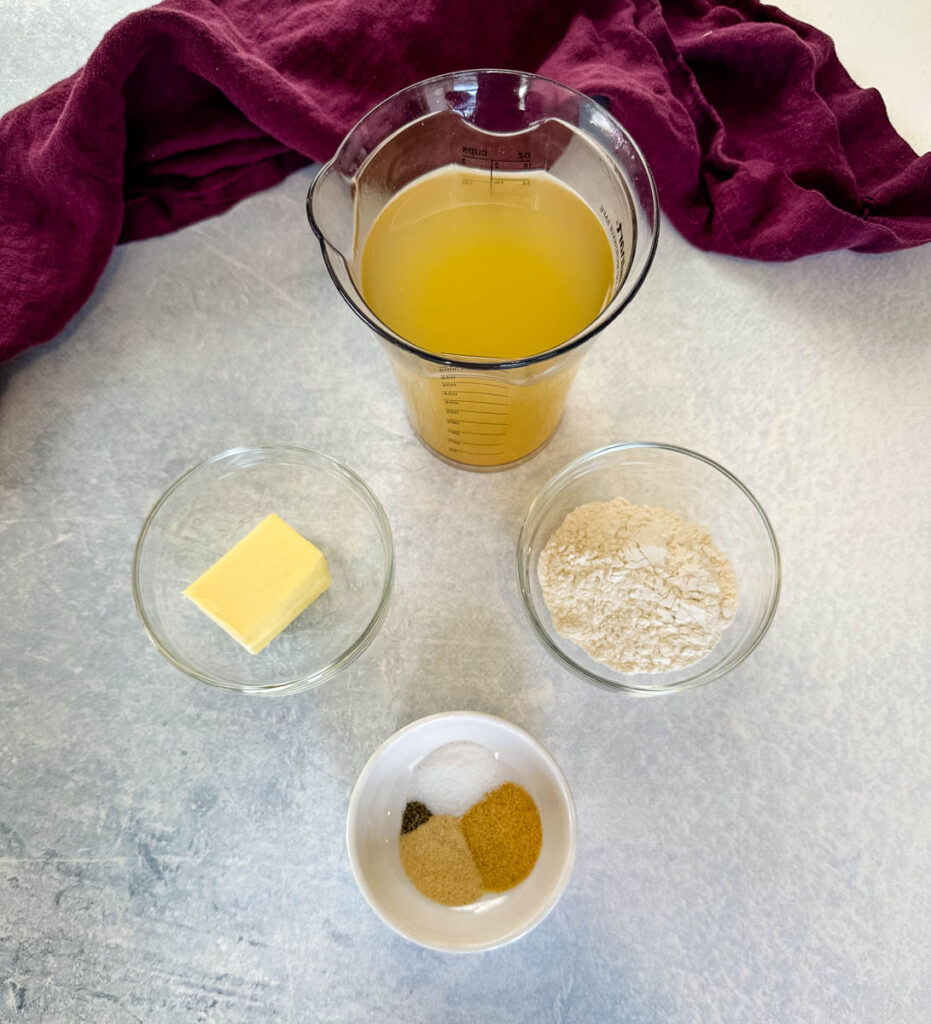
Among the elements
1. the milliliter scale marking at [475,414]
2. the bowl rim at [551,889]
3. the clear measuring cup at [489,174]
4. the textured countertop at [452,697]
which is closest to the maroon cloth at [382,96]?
the textured countertop at [452,697]

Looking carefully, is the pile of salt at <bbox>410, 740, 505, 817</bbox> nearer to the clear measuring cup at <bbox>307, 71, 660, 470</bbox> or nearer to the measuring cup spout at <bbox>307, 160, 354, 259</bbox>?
the clear measuring cup at <bbox>307, 71, 660, 470</bbox>

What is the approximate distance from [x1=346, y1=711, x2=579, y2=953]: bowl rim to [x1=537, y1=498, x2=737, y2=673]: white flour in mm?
143

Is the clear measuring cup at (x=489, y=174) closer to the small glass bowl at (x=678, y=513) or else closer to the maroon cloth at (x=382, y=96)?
the small glass bowl at (x=678, y=513)

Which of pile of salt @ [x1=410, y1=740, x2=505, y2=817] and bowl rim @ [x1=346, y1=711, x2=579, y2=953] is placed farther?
pile of salt @ [x1=410, y1=740, x2=505, y2=817]

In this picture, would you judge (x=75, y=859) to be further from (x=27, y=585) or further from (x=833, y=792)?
(x=833, y=792)

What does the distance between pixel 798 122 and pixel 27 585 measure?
1.19m

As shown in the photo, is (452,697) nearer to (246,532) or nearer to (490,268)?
(246,532)

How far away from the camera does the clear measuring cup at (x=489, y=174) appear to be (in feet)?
2.56

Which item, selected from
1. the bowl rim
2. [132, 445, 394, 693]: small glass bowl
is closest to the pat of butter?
[132, 445, 394, 693]: small glass bowl

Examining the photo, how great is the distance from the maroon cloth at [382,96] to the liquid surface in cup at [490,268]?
0.26 meters

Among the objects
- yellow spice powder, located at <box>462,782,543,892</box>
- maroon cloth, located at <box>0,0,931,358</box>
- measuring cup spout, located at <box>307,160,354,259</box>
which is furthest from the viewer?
maroon cloth, located at <box>0,0,931,358</box>

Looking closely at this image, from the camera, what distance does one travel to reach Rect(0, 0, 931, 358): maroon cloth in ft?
3.36

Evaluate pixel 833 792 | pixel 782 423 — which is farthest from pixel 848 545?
pixel 833 792

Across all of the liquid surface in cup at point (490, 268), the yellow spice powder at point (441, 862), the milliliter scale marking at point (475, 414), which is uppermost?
the liquid surface in cup at point (490, 268)
